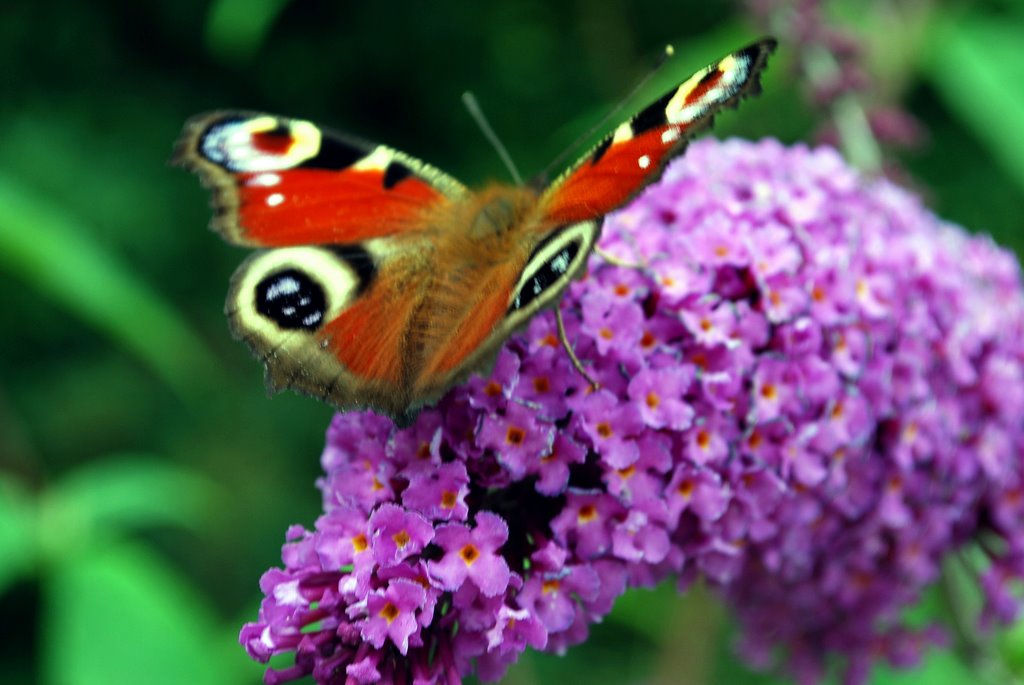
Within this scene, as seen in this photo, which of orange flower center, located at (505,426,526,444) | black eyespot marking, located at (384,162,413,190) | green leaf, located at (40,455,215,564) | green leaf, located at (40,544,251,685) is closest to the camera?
orange flower center, located at (505,426,526,444)

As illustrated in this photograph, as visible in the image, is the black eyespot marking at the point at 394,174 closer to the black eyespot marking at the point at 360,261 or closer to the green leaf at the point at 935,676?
the black eyespot marking at the point at 360,261

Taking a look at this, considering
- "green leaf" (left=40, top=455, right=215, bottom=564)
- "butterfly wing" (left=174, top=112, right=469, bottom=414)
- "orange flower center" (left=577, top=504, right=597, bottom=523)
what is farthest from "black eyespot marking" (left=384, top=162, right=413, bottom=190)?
"green leaf" (left=40, top=455, right=215, bottom=564)

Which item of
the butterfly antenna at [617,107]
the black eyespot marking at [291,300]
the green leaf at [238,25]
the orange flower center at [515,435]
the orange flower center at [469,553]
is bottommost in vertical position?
the orange flower center at [469,553]

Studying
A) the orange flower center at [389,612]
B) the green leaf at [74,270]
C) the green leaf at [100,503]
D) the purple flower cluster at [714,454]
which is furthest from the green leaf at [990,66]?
the green leaf at [100,503]

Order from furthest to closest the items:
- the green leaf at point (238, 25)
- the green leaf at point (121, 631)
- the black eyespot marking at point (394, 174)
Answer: the green leaf at point (238, 25), the green leaf at point (121, 631), the black eyespot marking at point (394, 174)

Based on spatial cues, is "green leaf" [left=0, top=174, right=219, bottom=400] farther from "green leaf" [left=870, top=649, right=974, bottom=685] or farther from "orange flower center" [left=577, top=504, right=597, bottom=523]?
"green leaf" [left=870, top=649, right=974, bottom=685]

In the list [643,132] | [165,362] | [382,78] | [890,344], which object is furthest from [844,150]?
[382,78]

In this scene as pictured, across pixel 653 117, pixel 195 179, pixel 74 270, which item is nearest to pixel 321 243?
pixel 653 117
